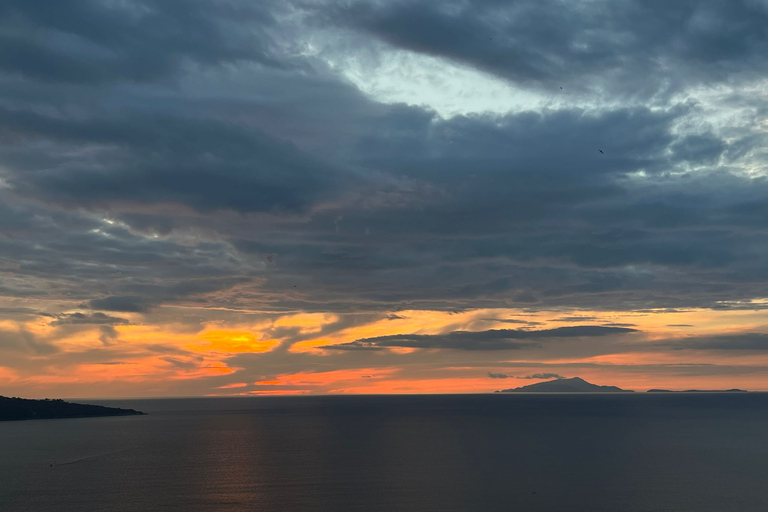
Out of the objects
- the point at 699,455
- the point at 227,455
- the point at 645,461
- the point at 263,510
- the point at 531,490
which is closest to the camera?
the point at 263,510

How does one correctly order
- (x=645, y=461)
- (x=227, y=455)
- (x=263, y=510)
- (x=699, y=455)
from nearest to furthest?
(x=263, y=510) < (x=645, y=461) < (x=699, y=455) < (x=227, y=455)

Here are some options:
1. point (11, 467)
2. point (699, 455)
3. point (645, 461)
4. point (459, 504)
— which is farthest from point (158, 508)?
point (699, 455)

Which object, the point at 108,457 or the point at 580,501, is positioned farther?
the point at 108,457

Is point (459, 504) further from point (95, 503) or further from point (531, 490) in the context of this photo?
point (95, 503)

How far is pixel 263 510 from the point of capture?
345 feet

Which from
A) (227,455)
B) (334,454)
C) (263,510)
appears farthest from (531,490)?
(227,455)

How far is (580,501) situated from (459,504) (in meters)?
21.3

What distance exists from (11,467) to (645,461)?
151919 mm

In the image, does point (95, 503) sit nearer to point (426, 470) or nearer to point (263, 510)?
point (263, 510)

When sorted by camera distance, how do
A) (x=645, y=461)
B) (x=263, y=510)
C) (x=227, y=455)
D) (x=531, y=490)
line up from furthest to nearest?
1. (x=227, y=455)
2. (x=645, y=461)
3. (x=531, y=490)
4. (x=263, y=510)

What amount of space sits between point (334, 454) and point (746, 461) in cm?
10248

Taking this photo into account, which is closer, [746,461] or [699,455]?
[746,461]

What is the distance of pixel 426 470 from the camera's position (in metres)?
141

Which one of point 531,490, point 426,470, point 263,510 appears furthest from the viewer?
point 426,470
